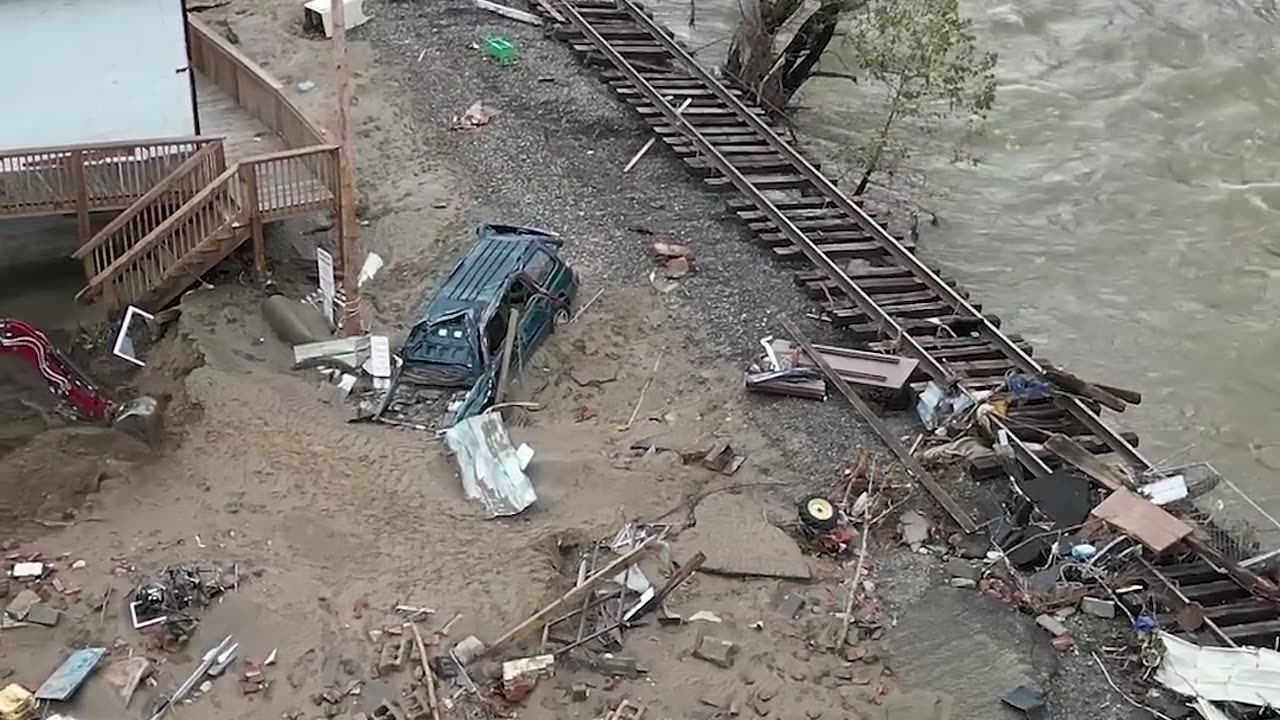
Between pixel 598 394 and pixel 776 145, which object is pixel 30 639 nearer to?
pixel 598 394

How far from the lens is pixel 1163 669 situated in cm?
1296

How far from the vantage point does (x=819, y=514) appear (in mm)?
14508

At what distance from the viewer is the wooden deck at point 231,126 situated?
19.5 m

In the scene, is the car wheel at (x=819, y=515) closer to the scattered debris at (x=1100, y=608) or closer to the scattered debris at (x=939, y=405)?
the scattered debris at (x=939, y=405)

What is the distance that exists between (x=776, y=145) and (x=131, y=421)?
33.6 ft

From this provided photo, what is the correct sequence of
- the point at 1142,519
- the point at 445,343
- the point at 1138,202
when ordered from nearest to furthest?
1. the point at 1142,519
2. the point at 445,343
3. the point at 1138,202

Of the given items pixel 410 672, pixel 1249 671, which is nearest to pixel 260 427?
pixel 410 672

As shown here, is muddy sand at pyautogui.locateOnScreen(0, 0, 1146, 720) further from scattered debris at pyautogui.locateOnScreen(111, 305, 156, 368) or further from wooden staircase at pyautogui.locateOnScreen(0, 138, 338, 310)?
wooden staircase at pyautogui.locateOnScreen(0, 138, 338, 310)

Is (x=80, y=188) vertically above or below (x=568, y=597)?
above

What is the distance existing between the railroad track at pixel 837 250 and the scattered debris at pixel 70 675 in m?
8.11

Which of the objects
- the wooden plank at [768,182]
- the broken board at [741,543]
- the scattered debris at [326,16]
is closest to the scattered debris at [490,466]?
the broken board at [741,543]

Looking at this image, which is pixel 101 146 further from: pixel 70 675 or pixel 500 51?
pixel 500 51

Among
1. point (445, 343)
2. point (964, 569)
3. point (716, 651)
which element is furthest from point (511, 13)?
point (716, 651)

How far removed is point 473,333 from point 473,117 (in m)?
6.88
